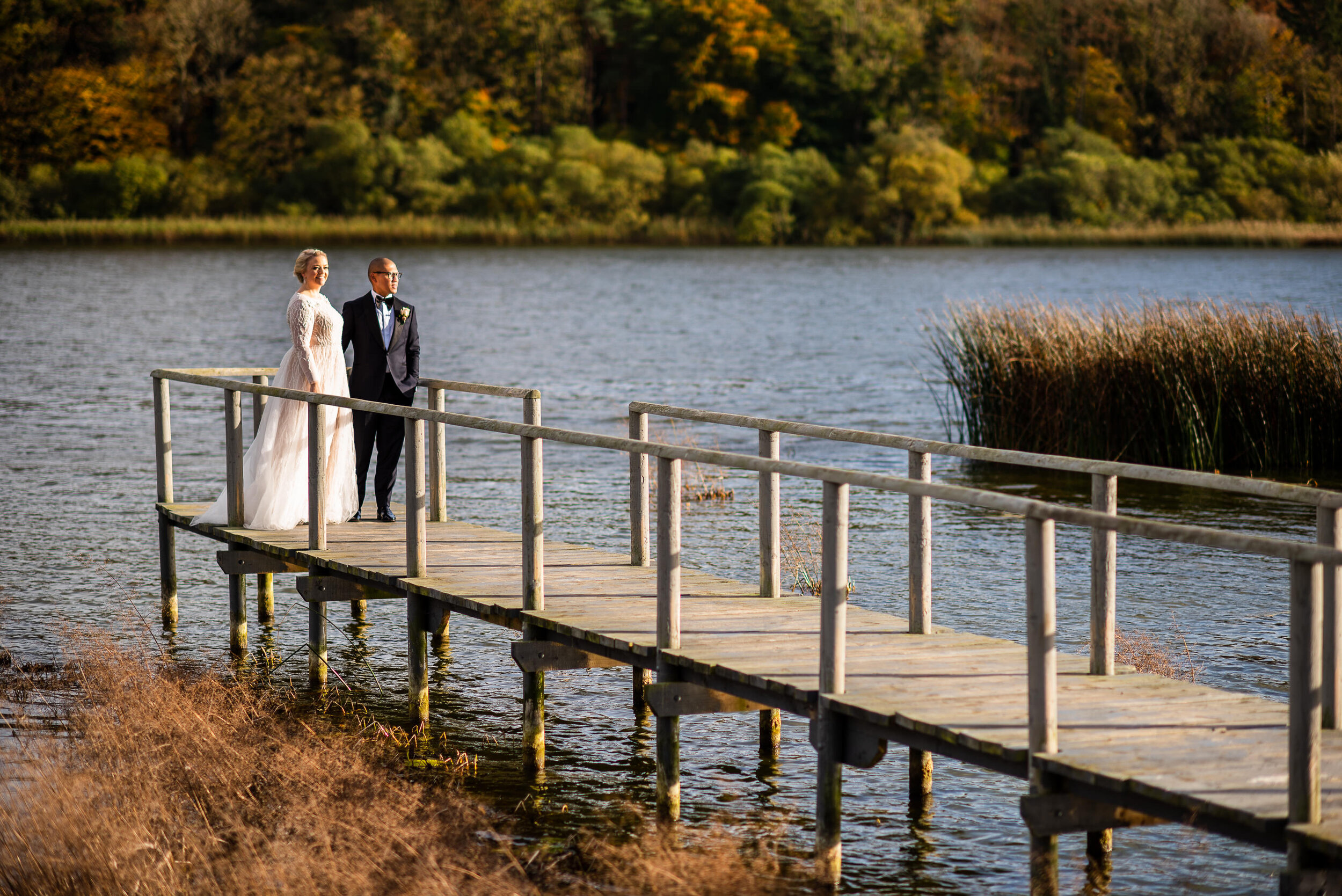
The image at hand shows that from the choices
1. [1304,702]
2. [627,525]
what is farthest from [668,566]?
[627,525]

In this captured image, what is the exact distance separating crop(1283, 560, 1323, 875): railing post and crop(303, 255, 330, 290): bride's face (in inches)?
279

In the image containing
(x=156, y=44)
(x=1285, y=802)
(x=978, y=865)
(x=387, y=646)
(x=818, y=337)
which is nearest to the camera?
(x=1285, y=802)

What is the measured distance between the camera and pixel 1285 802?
5.80 m

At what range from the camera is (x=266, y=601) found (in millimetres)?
13172

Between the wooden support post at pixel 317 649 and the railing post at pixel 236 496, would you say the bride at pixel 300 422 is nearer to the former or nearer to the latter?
the railing post at pixel 236 496

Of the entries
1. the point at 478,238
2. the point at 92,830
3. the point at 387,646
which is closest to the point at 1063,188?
the point at 478,238

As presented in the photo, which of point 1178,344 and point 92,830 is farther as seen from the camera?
point 1178,344

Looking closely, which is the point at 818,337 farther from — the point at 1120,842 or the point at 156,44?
the point at 156,44

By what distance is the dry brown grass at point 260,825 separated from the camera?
22.6 ft

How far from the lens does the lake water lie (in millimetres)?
8836

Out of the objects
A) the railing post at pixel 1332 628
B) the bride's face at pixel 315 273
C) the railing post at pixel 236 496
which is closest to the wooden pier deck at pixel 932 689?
the railing post at pixel 1332 628

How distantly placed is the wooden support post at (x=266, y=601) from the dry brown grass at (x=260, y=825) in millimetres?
3218

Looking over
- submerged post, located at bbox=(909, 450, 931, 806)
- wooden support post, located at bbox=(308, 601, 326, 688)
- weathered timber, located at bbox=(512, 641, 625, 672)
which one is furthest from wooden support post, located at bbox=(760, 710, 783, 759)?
wooden support post, located at bbox=(308, 601, 326, 688)

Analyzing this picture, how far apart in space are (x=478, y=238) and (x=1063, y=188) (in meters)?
30.2
